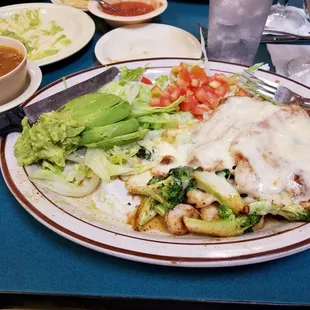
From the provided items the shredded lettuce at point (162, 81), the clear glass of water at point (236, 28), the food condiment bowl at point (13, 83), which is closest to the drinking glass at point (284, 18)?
the clear glass of water at point (236, 28)

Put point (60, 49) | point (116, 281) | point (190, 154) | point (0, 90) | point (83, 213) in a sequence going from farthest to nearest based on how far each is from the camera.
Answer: point (60, 49) → point (0, 90) → point (190, 154) → point (83, 213) → point (116, 281)

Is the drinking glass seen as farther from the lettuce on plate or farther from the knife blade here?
the lettuce on plate

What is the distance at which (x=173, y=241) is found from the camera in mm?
1324

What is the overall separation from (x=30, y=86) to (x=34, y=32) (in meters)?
0.88

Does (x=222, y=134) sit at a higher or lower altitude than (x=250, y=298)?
higher

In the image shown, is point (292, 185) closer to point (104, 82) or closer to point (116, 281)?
point (116, 281)

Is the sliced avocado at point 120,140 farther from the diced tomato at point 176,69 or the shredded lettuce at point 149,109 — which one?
the diced tomato at point 176,69

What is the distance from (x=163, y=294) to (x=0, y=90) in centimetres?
128

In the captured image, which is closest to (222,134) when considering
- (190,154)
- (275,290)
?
(190,154)

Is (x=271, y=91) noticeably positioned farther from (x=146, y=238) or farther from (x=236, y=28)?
(x=146, y=238)

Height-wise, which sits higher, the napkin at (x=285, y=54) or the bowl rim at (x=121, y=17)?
the bowl rim at (x=121, y=17)

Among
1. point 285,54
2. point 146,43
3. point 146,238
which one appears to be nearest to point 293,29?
point 285,54

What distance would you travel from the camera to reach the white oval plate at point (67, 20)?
101 inches

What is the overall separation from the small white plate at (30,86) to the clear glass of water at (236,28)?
1049 millimetres
